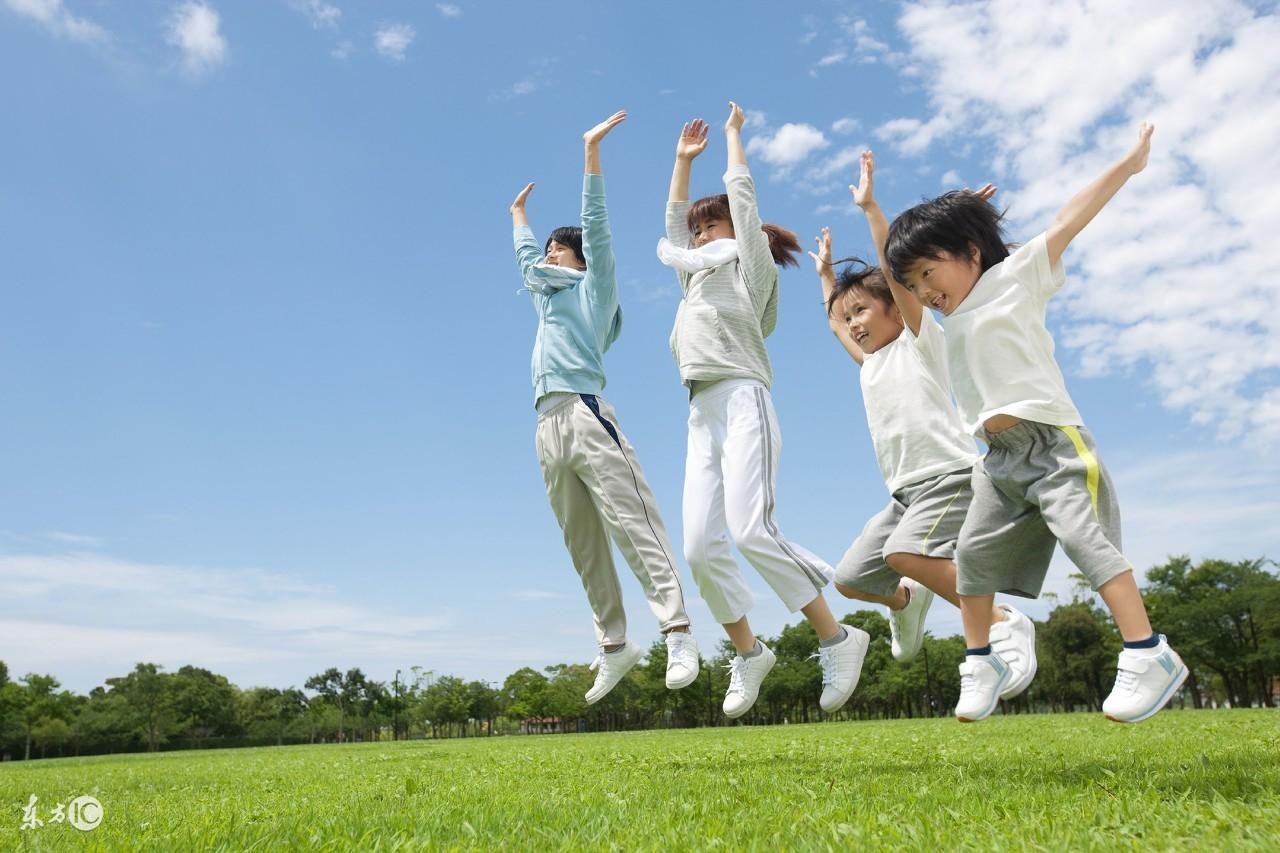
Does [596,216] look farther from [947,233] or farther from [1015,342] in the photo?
[1015,342]

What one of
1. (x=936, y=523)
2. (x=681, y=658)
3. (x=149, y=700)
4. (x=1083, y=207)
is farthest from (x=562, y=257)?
(x=149, y=700)

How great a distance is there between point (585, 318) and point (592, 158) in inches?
46.1

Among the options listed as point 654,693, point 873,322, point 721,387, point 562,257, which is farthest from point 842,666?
point 654,693

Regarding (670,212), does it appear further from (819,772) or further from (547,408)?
(819,772)

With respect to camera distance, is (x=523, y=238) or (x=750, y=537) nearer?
(x=750, y=537)

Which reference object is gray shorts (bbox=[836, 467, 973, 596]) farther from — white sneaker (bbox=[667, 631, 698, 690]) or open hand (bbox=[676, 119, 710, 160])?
open hand (bbox=[676, 119, 710, 160])

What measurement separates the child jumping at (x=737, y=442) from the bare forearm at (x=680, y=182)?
23 mm

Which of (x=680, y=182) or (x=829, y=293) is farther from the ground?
(x=680, y=182)

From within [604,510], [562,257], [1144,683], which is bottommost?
[1144,683]

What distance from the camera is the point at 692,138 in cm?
699

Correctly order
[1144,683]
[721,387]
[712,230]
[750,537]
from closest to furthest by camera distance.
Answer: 1. [1144,683]
2. [750,537]
3. [721,387]
4. [712,230]

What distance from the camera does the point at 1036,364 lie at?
4.51 meters

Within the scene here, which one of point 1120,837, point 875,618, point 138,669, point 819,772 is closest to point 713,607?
point 819,772

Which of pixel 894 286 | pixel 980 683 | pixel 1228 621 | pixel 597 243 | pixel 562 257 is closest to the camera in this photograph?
pixel 980 683
